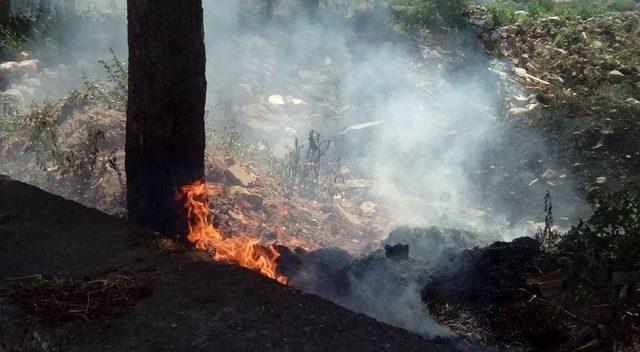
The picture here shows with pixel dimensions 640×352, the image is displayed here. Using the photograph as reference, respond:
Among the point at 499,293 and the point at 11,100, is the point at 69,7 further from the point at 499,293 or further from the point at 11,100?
the point at 499,293

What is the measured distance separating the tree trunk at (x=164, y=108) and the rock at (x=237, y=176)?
1828 millimetres

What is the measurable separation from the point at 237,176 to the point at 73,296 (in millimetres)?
3349

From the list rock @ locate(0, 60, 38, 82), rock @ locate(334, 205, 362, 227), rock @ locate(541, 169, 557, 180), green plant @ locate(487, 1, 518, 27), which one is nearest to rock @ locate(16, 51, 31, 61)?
rock @ locate(0, 60, 38, 82)

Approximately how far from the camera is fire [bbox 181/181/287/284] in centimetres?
340

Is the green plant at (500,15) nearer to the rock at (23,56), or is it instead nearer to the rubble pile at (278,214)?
the rubble pile at (278,214)

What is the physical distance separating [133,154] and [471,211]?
4.36 meters

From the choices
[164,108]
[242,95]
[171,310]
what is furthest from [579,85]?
[171,310]

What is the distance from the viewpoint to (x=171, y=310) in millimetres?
2270

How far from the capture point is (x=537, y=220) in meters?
6.23

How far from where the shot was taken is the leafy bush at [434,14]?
31.6 feet

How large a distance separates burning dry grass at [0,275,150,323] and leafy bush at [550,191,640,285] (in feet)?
7.20

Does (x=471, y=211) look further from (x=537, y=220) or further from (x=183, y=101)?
(x=183, y=101)

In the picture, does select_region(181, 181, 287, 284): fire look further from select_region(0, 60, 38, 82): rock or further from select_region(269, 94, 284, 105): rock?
select_region(0, 60, 38, 82): rock

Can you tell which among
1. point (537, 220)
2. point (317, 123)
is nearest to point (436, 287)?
point (537, 220)
